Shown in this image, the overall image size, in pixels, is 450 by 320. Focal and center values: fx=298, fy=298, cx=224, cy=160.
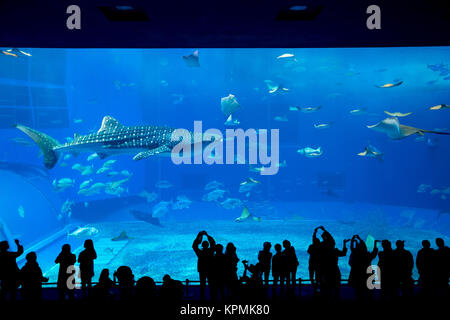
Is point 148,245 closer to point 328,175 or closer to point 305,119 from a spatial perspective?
point 328,175

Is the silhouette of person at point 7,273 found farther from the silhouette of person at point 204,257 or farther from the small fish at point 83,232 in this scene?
the small fish at point 83,232

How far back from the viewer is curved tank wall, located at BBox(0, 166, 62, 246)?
400 inches

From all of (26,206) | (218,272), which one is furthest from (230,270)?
(26,206)

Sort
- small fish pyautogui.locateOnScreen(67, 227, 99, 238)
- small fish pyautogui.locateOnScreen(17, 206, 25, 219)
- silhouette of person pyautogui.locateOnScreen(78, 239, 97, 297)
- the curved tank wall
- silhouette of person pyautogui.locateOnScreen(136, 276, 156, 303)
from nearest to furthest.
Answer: silhouette of person pyautogui.locateOnScreen(136, 276, 156, 303)
silhouette of person pyautogui.locateOnScreen(78, 239, 97, 297)
small fish pyautogui.locateOnScreen(67, 227, 99, 238)
the curved tank wall
small fish pyautogui.locateOnScreen(17, 206, 25, 219)

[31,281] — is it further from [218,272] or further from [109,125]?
[109,125]

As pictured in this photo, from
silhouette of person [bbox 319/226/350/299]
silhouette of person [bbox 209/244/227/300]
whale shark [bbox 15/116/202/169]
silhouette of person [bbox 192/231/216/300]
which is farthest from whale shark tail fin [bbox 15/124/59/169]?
silhouette of person [bbox 319/226/350/299]

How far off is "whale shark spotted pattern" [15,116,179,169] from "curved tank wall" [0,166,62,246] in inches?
176

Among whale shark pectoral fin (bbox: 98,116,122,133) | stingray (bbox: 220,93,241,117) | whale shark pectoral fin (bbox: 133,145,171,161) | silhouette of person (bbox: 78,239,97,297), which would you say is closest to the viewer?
silhouette of person (bbox: 78,239,97,297)

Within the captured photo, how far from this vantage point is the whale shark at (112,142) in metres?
6.45

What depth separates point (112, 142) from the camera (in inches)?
264

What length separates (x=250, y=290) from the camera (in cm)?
294

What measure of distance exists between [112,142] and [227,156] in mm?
18553

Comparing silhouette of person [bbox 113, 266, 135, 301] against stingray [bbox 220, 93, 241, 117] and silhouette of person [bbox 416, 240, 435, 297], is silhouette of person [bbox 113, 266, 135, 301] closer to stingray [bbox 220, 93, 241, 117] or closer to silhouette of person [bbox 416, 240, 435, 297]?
silhouette of person [bbox 416, 240, 435, 297]
